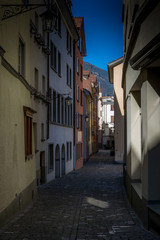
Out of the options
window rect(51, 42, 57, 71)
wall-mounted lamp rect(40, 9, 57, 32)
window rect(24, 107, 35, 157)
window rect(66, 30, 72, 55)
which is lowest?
window rect(24, 107, 35, 157)

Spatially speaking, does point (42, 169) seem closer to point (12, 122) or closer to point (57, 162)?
point (57, 162)

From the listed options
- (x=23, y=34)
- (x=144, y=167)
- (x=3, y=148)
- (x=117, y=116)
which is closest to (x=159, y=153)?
(x=144, y=167)

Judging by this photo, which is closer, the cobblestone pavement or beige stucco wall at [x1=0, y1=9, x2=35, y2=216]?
the cobblestone pavement

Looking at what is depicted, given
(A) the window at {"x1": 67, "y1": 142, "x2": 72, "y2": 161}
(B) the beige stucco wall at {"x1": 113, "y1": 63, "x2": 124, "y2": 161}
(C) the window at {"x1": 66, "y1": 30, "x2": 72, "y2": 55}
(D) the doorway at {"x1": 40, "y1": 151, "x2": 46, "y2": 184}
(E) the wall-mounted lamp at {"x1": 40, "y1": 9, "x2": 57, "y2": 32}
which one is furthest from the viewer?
(B) the beige stucco wall at {"x1": 113, "y1": 63, "x2": 124, "y2": 161}

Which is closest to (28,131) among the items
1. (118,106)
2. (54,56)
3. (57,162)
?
(54,56)

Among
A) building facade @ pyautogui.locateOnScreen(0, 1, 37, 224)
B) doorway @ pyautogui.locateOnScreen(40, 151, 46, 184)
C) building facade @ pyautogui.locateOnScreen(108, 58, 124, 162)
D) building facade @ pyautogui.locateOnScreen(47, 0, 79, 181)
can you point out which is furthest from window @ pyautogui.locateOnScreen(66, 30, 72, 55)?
building facade @ pyautogui.locateOnScreen(0, 1, 37, 224)

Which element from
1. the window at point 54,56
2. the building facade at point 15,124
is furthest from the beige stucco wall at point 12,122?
the window at point 54,56

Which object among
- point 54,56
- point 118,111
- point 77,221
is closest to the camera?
point 77,221

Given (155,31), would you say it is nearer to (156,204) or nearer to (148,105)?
(148,105)

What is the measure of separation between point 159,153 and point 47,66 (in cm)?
1318

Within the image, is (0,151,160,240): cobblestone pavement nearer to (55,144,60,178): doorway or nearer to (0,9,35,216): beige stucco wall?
(0,9,35,216): beige stucco wall

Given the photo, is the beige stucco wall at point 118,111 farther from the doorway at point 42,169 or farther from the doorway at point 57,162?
the doorway at point 42,169

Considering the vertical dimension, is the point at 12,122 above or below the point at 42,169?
above

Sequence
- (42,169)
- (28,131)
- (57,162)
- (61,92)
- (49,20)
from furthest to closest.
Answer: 1. (61,92)
2. (57,162)
3. (42,169)
4. (28,131)
5. (49,20)
